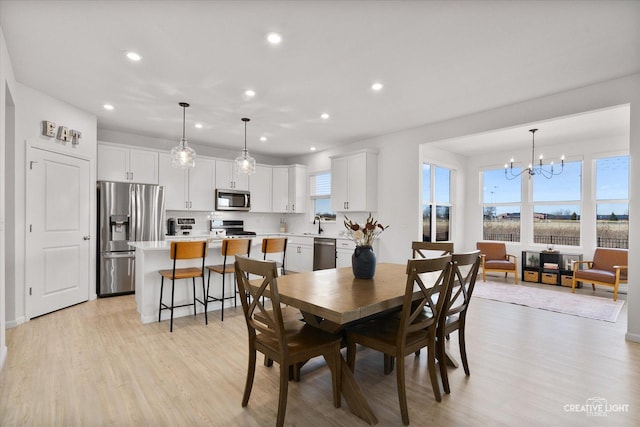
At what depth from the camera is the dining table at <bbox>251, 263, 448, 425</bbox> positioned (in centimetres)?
175

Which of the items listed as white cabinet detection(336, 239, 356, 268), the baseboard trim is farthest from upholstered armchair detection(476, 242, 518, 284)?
the baseboard trim

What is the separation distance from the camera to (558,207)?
6176 millimetres

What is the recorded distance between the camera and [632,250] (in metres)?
3.26

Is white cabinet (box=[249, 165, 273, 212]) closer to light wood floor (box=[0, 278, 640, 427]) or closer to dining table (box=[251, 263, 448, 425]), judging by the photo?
light wood floor (box=[0, 278, 640, 427])

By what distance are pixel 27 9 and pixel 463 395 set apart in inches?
162

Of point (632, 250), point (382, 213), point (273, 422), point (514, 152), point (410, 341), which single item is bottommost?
→ point (273, 422)

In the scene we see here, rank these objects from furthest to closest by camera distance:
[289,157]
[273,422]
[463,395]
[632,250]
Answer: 1. [289,157]
2. [632,250]
3. [463,395]
4. [273,422]

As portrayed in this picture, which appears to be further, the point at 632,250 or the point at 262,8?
the point at 632,250

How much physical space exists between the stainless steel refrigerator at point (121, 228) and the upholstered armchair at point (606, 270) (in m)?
6.83

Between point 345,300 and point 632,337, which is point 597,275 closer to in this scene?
Result: point 632,337

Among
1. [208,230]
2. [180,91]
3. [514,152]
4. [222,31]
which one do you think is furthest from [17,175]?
[514,152]

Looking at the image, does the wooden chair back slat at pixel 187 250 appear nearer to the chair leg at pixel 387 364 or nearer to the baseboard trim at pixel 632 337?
the chair leg at pixel 387 364

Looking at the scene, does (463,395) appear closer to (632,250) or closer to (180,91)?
(632,250)

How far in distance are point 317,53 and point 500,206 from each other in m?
5.75
